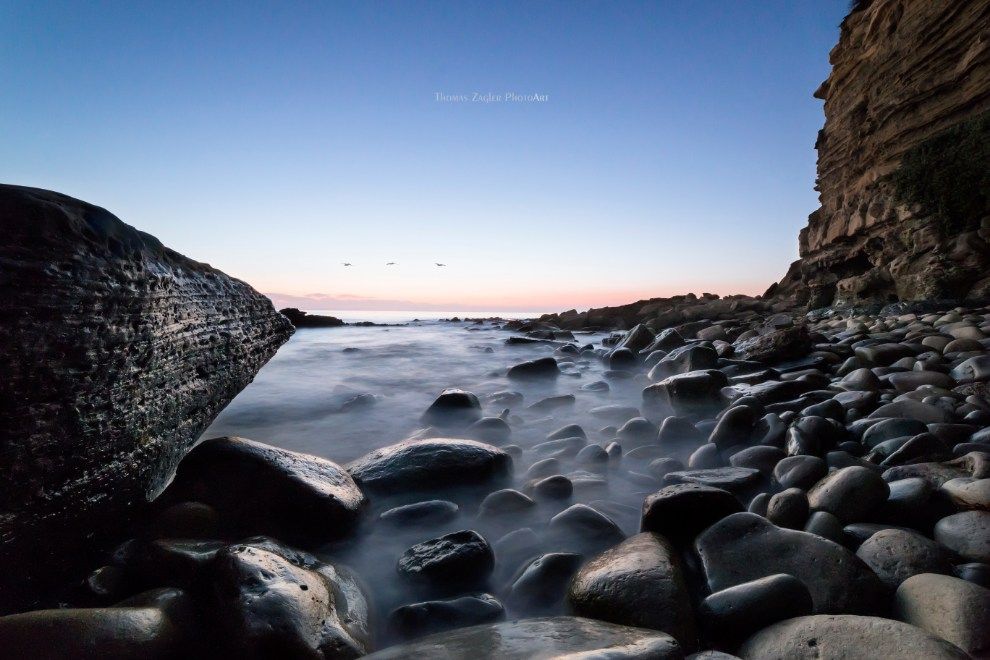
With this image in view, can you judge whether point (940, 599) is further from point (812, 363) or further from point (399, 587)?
point (812, 363)

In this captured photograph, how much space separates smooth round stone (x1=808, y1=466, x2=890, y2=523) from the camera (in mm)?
2020

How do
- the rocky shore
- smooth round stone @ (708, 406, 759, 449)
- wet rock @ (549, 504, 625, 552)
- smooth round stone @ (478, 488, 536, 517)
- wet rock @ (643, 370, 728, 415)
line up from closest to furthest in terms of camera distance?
1. the rocky shore
2. wet rock @ (549, 504, 625, 552)
3. smooth round stone @ (478, 488, 536, 517)
4. smooth round stone @ (708, 406, 759, 449)
5. wet rock @ (643, 370, 728, 415)

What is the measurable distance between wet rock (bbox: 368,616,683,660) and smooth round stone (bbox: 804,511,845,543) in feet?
3.66

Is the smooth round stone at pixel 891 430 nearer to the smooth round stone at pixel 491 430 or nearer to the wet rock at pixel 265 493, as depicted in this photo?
the smooth round stone at pixel 491 430

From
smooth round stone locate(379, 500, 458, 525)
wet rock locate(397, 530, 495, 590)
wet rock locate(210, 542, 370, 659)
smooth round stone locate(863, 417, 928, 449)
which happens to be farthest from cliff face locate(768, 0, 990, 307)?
wet rock locate(210, 542, 370, 659)

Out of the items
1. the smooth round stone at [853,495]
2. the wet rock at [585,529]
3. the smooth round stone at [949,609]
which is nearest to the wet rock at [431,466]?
the wet rock at [585,529]

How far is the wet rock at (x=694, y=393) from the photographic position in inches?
175

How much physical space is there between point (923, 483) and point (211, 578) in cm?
299

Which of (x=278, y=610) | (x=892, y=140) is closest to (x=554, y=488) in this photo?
(x=278, y=610)

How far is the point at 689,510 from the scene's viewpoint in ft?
6.86

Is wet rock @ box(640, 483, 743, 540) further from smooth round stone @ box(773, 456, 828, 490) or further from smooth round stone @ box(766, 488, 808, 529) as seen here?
smooth round stone @ box(773, 456, 828, 490)

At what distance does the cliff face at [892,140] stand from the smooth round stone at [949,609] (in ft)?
31.6

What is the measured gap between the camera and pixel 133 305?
231cm

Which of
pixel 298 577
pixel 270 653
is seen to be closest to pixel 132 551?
pixel 298 577
